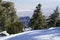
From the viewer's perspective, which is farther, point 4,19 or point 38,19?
point 38,19

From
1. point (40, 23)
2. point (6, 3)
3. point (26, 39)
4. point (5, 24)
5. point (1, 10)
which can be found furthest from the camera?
point (40, 23)

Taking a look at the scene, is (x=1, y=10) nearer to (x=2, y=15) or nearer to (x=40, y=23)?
(x=2, y=15)

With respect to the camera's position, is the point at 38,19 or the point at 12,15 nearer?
the point at 12,15

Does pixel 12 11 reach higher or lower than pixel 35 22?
higher

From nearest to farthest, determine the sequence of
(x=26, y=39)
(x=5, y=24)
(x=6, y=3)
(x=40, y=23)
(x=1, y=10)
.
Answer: (x=26, y=39) → (x=1, y=10) → (x=5, y=24) → (x=6, y=3) → (x=40, y=23)

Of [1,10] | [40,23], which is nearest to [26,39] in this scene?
[1,10]

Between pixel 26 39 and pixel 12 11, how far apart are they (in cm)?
1623

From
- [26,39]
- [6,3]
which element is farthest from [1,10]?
[26,39]

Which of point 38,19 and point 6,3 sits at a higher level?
point 6,3

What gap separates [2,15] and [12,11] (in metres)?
5.10

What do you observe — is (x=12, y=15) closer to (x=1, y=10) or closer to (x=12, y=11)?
(x=12, y=11)

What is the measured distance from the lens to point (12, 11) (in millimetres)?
22938

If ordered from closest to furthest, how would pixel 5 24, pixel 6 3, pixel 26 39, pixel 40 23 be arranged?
1. pixel 26 39
2. pixel 5 24
3. pixel 6 3
4. pixel 40 23

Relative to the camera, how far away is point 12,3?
22.6 metres
